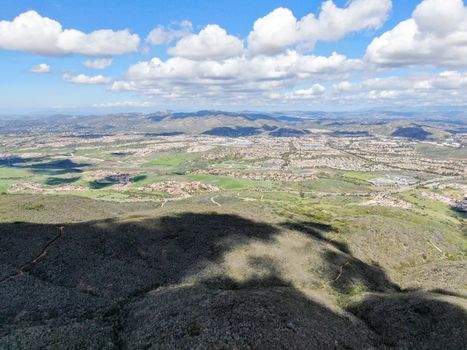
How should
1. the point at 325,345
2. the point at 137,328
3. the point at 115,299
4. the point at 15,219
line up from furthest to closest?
the point at 15,219, the point at 115,299, the point at 137,328, the point at 325,345

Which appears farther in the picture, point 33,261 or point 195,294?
point 33,261

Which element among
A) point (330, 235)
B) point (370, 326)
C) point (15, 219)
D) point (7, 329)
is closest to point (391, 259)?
point (330, 235)

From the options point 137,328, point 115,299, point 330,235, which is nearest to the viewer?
point 137,328

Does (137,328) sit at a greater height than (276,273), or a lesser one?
greater

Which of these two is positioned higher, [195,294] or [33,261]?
[195,294]

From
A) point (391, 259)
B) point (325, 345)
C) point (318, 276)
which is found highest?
point (325, 345)

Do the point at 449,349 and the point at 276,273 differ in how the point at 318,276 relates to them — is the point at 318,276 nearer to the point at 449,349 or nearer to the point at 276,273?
the point at 276,273

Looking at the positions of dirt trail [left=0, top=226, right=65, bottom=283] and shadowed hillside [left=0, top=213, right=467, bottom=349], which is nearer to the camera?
shadowed hillside [left=0, top=213, right=467, bottom=349]

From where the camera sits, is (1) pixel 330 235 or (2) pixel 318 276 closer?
(2) pixel 318 276

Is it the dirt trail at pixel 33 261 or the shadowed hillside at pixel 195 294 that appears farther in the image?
the dirt trail at pixel 33 261
